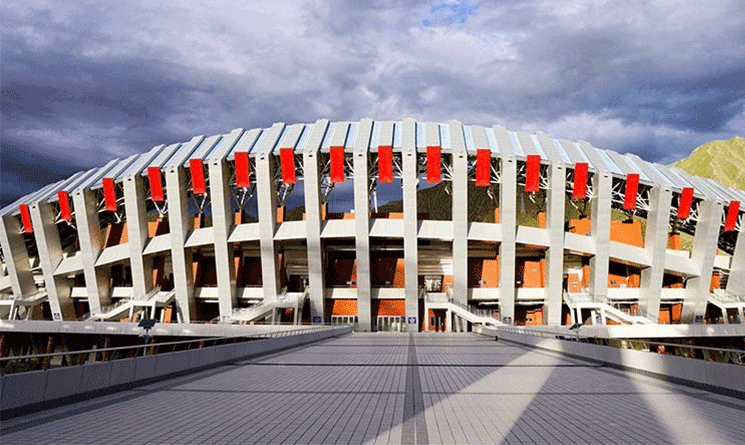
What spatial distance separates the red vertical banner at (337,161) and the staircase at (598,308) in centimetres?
2389

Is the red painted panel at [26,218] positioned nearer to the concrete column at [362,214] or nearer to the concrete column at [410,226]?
the concrete column at [362,214]

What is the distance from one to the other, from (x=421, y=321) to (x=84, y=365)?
44.8 m

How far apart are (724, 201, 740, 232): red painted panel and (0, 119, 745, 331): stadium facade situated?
0.69 feet

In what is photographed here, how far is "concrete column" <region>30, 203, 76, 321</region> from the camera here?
54656 mm

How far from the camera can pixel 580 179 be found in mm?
49000

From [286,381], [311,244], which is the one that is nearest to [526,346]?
[286,381]

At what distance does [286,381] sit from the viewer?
13094mm

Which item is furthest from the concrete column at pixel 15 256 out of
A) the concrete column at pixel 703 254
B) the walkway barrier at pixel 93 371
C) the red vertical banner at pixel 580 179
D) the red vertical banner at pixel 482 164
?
the concrete column at pixel 703 254

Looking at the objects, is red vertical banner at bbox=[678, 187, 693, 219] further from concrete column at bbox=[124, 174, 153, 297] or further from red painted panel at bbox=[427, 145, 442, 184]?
concrete column at bbox=[124, 174, 153, 297]

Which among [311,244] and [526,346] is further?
[311,244]

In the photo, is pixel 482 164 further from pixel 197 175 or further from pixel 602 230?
pixel 197 175

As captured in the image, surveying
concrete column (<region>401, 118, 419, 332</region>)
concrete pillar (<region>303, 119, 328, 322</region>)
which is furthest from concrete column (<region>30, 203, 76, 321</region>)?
concrete column (<region>401, 118, 419, 332</region>)

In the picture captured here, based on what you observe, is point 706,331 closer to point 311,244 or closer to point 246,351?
point 311,244

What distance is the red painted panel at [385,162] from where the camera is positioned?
47.8 metres
